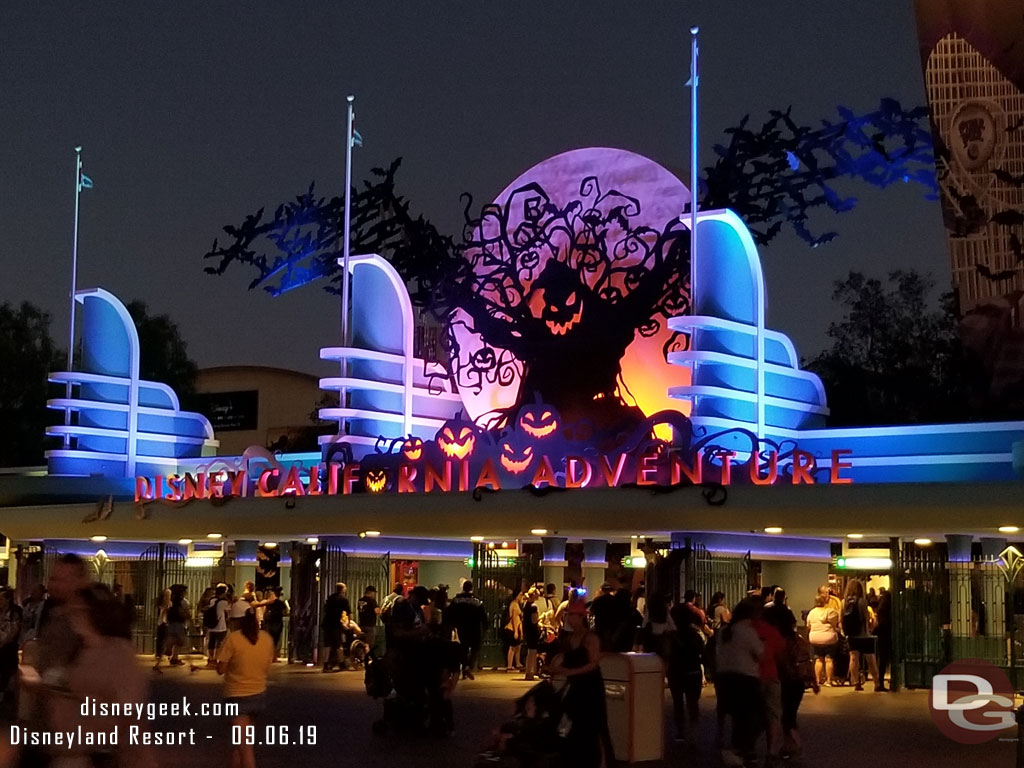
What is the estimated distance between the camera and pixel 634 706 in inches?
628

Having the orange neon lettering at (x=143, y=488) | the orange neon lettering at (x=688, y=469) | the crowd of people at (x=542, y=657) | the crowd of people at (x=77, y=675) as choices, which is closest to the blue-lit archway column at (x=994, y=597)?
the crowd of people at (x=542, y=657)

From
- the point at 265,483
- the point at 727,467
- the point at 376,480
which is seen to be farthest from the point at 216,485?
the point at 727,467

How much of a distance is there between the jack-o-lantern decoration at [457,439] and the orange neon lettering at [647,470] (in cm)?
450

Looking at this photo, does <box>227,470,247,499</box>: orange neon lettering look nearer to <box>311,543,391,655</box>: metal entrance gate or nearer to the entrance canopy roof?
the entrance canopy roof

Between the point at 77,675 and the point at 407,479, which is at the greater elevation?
the point at 407,479

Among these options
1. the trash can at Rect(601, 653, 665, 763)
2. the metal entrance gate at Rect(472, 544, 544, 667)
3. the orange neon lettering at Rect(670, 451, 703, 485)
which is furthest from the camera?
the metal entrance gate at Rect(472, 544, 544, 667)

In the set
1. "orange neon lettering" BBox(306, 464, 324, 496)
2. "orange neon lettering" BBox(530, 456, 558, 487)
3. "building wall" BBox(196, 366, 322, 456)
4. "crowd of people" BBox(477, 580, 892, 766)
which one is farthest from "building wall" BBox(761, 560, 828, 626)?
"building wall" BBox(196, 366, 322, 456)

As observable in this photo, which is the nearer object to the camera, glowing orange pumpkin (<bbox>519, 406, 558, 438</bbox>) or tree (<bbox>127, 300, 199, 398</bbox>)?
glowing orange pumpkin (<bbox>519, 406, 558, 438</bbox>)

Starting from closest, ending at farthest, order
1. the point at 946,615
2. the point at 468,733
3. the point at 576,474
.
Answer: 1. the point at 468,733
2. the point at 946,615
3. the point at 576,474

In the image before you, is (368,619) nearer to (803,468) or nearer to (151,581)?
(151,581)

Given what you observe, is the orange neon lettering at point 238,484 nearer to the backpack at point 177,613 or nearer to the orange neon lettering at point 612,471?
the backpack at point 177,613

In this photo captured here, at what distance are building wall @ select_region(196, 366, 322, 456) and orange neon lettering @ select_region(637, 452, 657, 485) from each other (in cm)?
4139

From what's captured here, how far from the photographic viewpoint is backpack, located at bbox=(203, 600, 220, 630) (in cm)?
2972

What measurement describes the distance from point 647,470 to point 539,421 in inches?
131
